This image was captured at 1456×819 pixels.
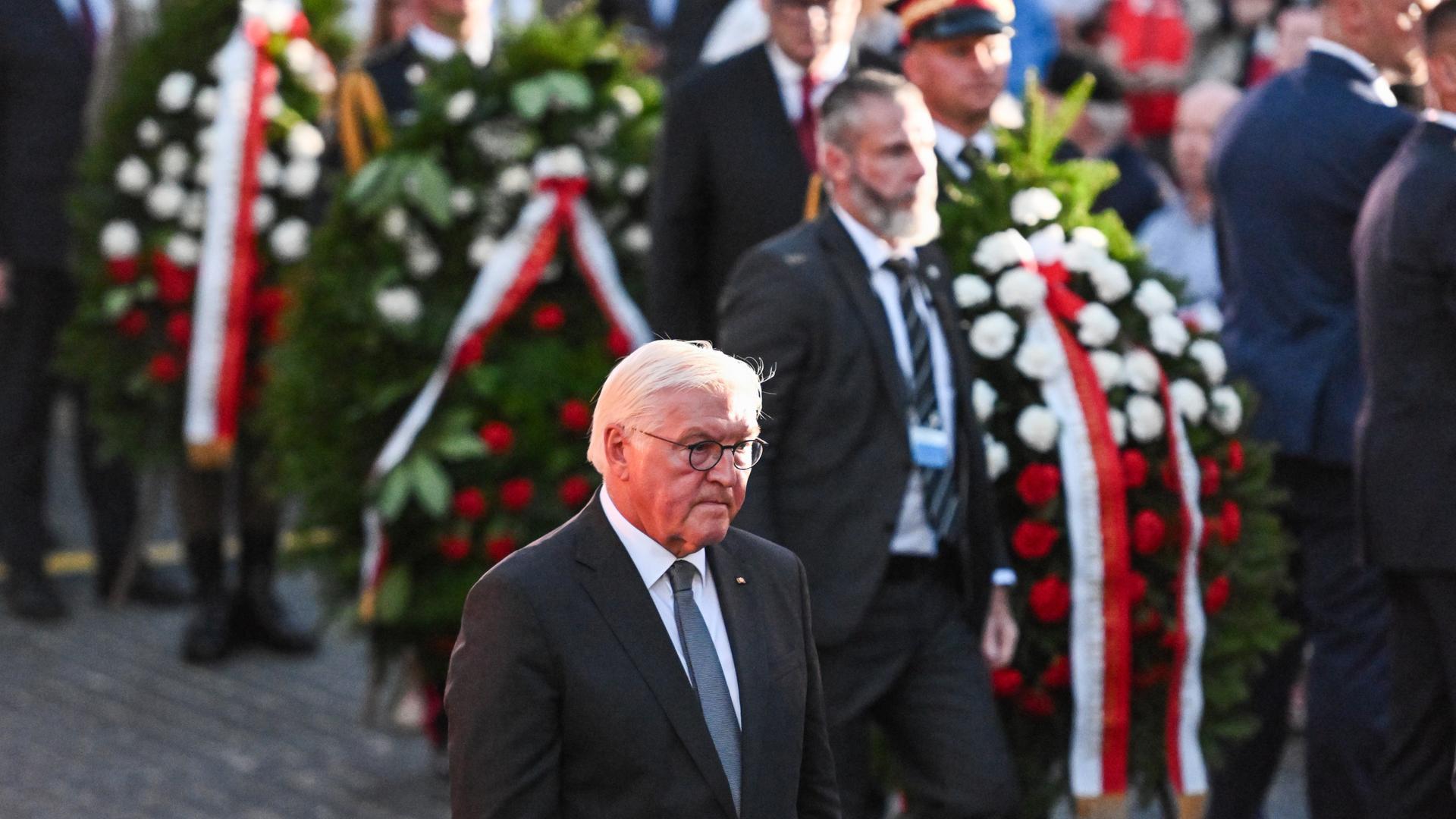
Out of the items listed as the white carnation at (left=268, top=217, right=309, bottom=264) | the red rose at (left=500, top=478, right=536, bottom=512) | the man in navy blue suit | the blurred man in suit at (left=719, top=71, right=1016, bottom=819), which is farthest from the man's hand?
the white carnation at (left=268, top=217, right=309, bottom=264)

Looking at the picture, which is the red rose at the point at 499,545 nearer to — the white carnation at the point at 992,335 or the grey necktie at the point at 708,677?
the white carnation at the point at 992,335

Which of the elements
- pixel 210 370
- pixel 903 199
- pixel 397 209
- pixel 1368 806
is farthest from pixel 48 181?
pixel 1368 806

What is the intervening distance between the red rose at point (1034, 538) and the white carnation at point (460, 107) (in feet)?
7.94

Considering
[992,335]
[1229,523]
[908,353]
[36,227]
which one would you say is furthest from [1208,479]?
[36,227]

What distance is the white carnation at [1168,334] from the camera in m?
5.58

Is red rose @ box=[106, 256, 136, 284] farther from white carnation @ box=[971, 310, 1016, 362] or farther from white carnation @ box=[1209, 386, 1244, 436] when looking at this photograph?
white carnation @ box=[1209, 386, 1244, 436]

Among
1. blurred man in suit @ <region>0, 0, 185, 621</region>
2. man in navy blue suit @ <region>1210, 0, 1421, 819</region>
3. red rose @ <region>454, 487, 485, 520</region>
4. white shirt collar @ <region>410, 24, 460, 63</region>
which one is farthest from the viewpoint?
blurred man in suit @ <region>0, 0, 185, 621</region>

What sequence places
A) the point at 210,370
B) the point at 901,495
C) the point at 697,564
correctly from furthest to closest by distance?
the point at 210,370
the point at 901,495
the point at 697,564

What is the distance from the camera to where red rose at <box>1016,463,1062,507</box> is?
5336mm

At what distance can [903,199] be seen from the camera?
16.5 feet

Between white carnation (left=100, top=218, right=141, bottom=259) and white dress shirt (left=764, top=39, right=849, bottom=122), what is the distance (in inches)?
116

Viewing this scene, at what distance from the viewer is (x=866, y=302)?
4977mm

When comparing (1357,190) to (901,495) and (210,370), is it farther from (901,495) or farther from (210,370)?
(210,370)

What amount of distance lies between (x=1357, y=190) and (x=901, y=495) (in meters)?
1.80
